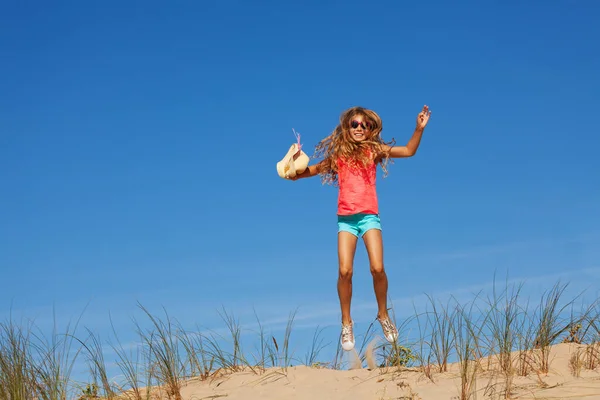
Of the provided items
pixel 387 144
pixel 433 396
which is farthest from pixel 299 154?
pixel 433 396

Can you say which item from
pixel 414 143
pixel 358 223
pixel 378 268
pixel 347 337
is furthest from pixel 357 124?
pixel 347 337

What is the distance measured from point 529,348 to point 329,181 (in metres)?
2.85

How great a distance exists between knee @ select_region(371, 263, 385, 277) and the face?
1.50 meters

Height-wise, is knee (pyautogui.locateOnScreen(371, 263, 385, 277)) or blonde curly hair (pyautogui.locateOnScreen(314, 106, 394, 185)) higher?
blonde curly hair (pyautogui.locateOnScreen(314, 106, 394, 185))

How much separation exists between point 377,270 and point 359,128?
171 centimetres

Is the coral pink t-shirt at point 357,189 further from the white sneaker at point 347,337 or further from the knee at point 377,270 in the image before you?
the white sneaker at point 347,337

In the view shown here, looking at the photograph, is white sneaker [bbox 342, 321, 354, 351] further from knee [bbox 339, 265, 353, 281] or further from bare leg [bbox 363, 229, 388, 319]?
knee [bbox 339, 265, 353, 281]

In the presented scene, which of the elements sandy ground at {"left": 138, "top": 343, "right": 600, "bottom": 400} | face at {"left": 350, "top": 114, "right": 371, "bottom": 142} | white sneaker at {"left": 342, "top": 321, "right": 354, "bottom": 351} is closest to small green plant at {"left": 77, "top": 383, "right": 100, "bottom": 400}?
sandy ground at {"left": 138, "top": 343, "right": 600, "bottom": 400}

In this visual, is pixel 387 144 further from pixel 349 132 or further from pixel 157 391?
pixel 157 391

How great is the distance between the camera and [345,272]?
24.7 ft

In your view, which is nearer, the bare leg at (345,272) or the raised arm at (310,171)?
the bare leg at (345,272)

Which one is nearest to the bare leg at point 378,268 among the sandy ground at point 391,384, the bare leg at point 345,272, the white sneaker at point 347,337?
the bare leg at point 345,272

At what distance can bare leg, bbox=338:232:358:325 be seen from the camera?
24.8 feet

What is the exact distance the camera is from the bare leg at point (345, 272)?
755 cm
